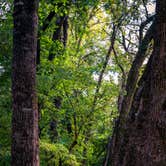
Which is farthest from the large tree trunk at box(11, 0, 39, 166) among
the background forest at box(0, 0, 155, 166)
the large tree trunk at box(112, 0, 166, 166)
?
the background forest at box(0, 0, 155, 166)

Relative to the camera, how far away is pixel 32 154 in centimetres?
692

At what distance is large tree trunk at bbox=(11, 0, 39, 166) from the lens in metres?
6.86

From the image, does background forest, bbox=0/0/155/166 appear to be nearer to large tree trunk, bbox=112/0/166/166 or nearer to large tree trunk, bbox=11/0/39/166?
large tree trunk, bbox=11/0/39/166

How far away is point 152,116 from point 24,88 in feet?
8.40

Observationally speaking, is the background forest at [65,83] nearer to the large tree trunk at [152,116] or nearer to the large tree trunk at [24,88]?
the large tree trunk at [24,88]

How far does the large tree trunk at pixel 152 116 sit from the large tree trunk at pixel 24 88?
2.10 m

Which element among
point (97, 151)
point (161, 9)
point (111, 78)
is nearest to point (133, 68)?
point (111, 78)

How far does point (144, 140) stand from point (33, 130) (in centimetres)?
242

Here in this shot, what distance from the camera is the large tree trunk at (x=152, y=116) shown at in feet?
16.3

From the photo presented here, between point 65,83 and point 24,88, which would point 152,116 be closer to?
point 24,88

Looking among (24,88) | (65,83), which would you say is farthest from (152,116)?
(65,83)

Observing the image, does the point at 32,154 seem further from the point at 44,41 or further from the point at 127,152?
the point at 44,41

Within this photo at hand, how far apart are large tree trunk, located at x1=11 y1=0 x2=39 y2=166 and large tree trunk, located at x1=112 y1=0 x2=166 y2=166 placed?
6.90 feet

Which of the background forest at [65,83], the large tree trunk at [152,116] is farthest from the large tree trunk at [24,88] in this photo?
the background forest at [65,83]
